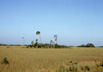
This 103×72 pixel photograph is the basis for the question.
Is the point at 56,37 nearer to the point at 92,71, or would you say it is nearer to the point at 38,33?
the point at 38,33

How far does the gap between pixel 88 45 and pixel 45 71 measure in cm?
7552

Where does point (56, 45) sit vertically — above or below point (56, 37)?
below

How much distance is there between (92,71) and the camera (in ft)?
21.6

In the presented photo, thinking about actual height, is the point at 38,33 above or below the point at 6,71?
above

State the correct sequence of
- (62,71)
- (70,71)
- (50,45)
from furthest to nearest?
(50,45)
(70,71)
(62,71)

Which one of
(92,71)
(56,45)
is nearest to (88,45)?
(56,45)

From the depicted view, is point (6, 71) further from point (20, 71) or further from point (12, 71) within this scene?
point (20, 71)

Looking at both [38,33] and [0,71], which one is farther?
[38,33]

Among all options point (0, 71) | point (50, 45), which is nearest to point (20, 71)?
point (0, 71)

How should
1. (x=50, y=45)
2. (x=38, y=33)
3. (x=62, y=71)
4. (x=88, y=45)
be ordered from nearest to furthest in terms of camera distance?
(x=62, y=71)
(x=50, y=45)
(x=38, y=33)
(x=88, y=45)

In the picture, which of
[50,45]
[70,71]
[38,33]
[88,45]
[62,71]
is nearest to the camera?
[62,71]

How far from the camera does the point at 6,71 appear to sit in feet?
21.5

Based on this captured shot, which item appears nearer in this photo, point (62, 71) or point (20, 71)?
point (62, 71)

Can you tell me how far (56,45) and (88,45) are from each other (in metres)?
35.6
